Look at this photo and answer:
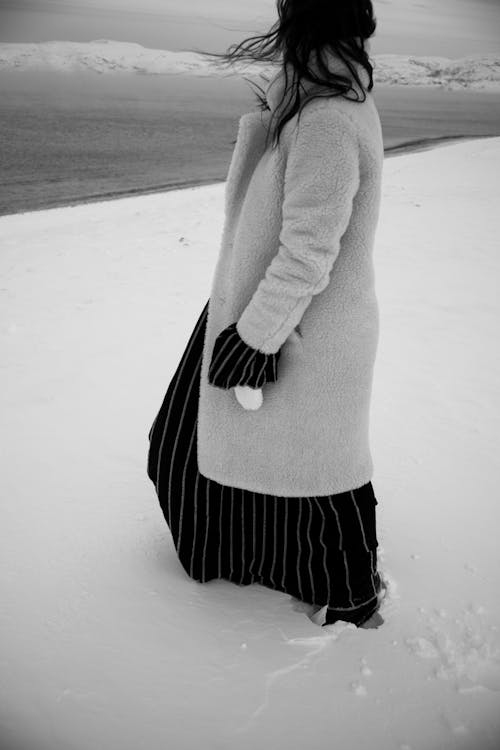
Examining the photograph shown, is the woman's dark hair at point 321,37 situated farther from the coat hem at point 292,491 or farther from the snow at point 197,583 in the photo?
the snow at point 197,583

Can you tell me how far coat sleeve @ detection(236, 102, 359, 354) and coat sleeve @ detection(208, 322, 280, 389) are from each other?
8cm

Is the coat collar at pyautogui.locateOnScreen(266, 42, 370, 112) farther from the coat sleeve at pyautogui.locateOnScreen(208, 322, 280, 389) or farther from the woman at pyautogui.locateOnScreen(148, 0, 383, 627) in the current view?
the coat sleeve at pyautogui.locateOnScreen(208, 322, 280, 389)

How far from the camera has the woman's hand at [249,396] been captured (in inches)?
50.6

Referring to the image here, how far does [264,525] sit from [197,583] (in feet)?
1.14

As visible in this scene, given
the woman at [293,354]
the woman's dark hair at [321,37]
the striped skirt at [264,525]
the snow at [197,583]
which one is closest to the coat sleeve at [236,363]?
the woman at [293,354]

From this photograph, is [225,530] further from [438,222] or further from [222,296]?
[438,222]

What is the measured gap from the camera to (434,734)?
1.29 meters

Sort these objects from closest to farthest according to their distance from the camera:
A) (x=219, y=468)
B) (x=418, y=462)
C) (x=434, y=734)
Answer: (x=434, y=734)
(x=219, y=468)
(x=418, y=462)

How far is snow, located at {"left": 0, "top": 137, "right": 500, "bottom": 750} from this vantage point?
4.33ft

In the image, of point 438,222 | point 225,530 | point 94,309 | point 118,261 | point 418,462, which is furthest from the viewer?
point 438,222

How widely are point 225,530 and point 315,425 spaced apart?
38 cm

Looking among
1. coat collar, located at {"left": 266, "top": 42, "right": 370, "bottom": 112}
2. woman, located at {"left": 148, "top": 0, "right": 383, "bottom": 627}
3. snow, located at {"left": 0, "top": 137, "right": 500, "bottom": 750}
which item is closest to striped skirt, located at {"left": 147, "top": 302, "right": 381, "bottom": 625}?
woman, located at {"left": 148, "top": 0, "right": 383, "bottom": 627}

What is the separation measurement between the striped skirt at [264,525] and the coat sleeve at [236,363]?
0.21 meters

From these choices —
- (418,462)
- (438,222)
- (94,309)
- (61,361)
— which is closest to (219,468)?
(418,462)
